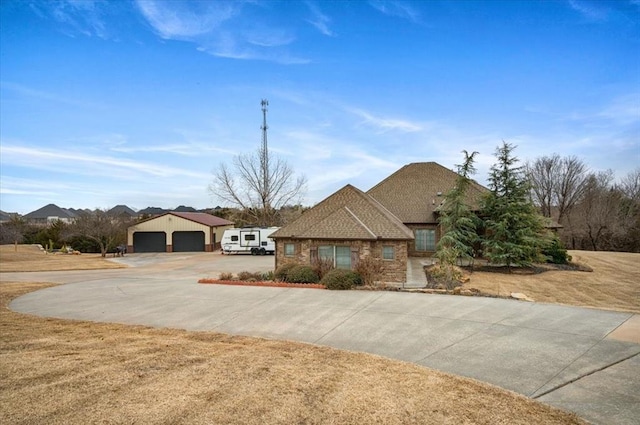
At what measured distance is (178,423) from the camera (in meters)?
4.27


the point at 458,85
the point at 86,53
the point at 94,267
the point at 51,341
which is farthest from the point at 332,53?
the point at 94,267

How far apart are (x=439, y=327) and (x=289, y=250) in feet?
35.8

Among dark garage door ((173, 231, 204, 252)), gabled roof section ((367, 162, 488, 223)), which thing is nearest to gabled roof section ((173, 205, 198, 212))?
dark garage door ((173, 231, 204, 252))

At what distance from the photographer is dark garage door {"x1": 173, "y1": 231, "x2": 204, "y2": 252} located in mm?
41156

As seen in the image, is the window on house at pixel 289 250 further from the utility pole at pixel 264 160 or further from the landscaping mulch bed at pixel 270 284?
the utility pole at pixel 264 160

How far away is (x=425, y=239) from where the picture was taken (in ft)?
92.1

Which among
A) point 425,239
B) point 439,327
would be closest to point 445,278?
point 439,327

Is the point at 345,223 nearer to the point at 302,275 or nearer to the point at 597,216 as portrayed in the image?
the point at 302,275

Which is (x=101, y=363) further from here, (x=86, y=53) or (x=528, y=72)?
(x=528, y=72)

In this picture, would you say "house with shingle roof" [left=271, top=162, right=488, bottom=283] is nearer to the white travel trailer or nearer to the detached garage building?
the white travel trailer

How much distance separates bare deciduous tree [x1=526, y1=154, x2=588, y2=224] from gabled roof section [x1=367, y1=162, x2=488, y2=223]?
692 inches

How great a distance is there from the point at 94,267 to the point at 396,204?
23243 millimetres

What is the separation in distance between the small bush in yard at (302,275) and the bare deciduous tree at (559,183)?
3669 cm

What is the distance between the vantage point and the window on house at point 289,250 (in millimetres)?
18812
